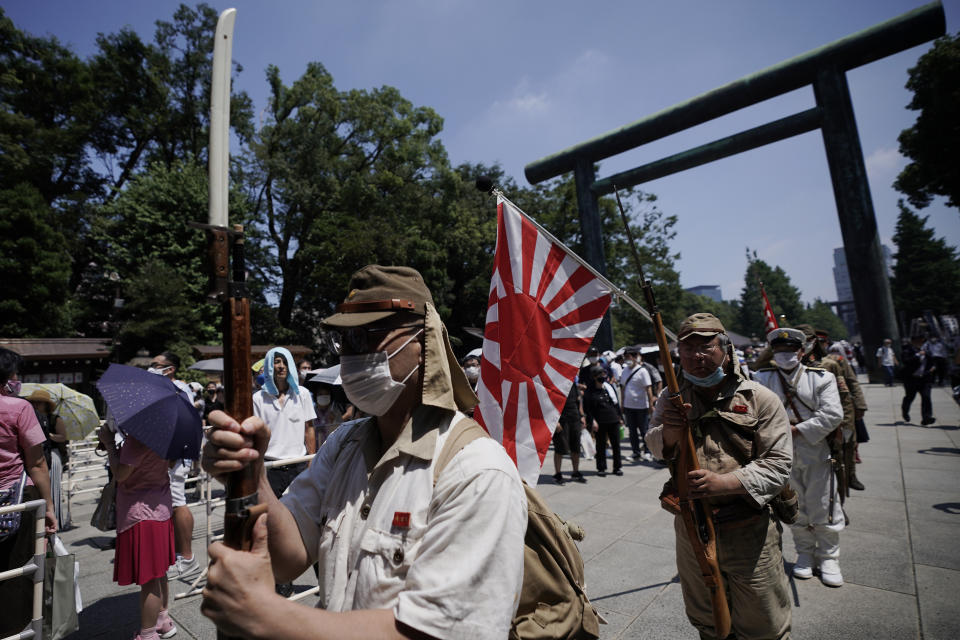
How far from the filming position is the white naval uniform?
164 inches

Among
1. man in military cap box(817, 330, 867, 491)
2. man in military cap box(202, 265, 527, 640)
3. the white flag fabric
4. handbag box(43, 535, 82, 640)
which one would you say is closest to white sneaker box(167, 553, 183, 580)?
handbag box(43, 535, 82, 640)

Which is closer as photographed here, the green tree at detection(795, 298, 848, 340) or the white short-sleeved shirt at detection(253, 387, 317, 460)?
the white short-sleeved shirt at detection(253, 387, 317, 460)

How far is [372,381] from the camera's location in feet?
5.47

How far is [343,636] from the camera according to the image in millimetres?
1073

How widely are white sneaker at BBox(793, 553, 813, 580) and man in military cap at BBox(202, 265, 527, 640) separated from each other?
4.21 metres

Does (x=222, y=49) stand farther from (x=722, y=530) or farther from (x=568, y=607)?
(x=722, y=530)

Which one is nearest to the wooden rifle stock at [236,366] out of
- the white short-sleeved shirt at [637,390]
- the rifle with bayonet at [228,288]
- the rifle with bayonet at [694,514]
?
the rifle with bayonet at [228,288]

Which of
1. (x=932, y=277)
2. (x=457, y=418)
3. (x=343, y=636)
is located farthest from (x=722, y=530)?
(x=932, y=277)

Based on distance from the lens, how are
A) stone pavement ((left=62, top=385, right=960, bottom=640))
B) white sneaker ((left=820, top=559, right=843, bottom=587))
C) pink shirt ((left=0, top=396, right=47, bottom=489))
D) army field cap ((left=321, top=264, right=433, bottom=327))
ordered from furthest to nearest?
white sneaker ((left=820, top=559, right=843, bottom=587))
stone pavement ((left=62, top=385, right=960, bottom=640))
pink shirt ((left=0, top=396, right=47, bottom=489))
army field cap ((left=321, top=264, right=433, bottom=327))

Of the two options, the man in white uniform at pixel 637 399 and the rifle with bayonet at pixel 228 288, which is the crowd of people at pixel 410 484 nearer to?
the rifle with bayonet at pixel 228 288

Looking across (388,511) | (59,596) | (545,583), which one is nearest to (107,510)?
(59,596)

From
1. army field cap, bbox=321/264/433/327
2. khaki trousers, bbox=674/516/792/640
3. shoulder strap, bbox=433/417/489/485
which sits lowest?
khaki trousers, bbox=674/516/792/640

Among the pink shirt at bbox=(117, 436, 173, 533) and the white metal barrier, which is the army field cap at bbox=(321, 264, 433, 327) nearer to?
the white metal barrier

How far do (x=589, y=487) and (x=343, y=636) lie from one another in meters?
7.24
